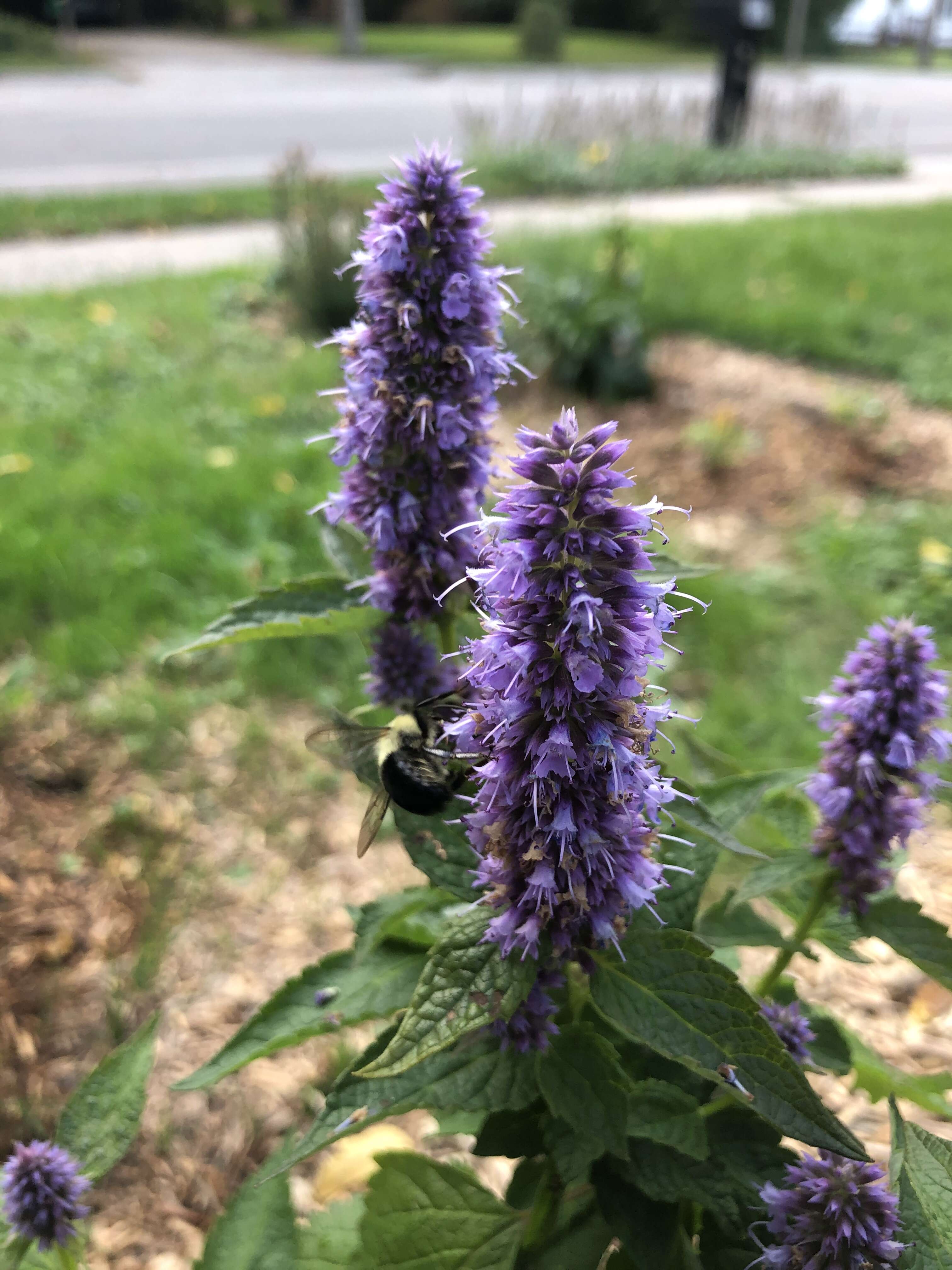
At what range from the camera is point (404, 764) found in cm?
143

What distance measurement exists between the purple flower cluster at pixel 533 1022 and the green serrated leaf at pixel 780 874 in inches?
19.8

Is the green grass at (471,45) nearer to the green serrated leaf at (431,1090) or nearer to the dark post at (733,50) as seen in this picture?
the dark post at (733,50)

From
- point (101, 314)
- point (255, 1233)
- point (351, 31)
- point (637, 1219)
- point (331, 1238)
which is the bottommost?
point (331, 1238)

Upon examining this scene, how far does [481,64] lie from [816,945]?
29.2m

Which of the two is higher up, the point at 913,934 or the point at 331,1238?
the point at 913,934

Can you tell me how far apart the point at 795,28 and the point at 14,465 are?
3555 centimetres

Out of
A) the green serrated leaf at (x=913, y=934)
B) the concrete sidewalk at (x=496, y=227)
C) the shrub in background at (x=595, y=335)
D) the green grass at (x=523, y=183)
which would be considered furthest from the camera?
the green grass at (x=523, y=183)

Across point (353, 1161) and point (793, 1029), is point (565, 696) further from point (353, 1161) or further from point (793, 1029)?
point (353, 1161)

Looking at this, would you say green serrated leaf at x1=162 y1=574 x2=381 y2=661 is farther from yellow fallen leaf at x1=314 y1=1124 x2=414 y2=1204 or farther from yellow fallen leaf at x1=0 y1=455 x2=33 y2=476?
yellow fallen leaf at x1=0 y1=455 x2=33 y2=476

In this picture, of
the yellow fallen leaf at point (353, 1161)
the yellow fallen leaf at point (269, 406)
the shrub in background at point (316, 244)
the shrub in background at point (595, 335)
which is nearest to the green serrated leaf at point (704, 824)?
the yellow fallen leaf at point (353, 1161)

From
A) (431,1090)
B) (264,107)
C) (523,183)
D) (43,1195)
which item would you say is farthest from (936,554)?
(264,107)

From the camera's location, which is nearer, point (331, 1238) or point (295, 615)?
point (295, 615)

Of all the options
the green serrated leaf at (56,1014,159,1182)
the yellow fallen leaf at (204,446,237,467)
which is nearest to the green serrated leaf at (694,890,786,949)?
the green serrated leaf at (56,1014,159,1182)

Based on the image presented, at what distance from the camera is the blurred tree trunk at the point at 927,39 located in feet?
119
